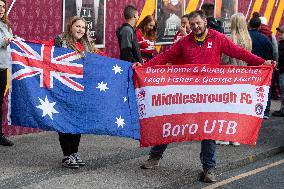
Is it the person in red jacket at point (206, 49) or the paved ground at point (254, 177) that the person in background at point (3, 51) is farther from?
the paved ground at point (254, 177)

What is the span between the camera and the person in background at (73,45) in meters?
8.00

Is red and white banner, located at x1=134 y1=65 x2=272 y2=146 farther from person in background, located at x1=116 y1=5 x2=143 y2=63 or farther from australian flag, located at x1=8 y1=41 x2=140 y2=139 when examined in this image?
person in background, located at x1=116 y1=5 x2=143 y2=63

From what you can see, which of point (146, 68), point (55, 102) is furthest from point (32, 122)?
point (146, 68)

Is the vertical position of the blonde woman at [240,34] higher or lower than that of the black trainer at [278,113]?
higher

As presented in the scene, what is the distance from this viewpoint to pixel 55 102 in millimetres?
8000

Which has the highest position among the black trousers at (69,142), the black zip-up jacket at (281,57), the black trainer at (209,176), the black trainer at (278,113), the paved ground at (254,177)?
the black zip-up jacket at (281,57)

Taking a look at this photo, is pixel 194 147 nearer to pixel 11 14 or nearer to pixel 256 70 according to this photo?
pixel 256 70

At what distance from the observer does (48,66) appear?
803cm

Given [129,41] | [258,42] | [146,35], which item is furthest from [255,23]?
[129,41]

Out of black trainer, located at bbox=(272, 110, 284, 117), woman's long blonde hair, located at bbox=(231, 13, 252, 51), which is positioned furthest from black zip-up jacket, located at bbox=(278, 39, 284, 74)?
woman's long blonde hair, located at bbox=(231, 13, 252, 51)

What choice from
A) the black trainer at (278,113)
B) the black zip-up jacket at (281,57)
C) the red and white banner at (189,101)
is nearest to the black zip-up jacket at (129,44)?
the red and white banner at (189,101)

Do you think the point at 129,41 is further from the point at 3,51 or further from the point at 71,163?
the point at 71,163

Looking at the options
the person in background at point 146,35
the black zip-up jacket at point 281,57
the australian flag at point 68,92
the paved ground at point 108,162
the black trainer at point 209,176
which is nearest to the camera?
the paved ground at point 108,162

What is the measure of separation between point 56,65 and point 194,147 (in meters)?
2.64
